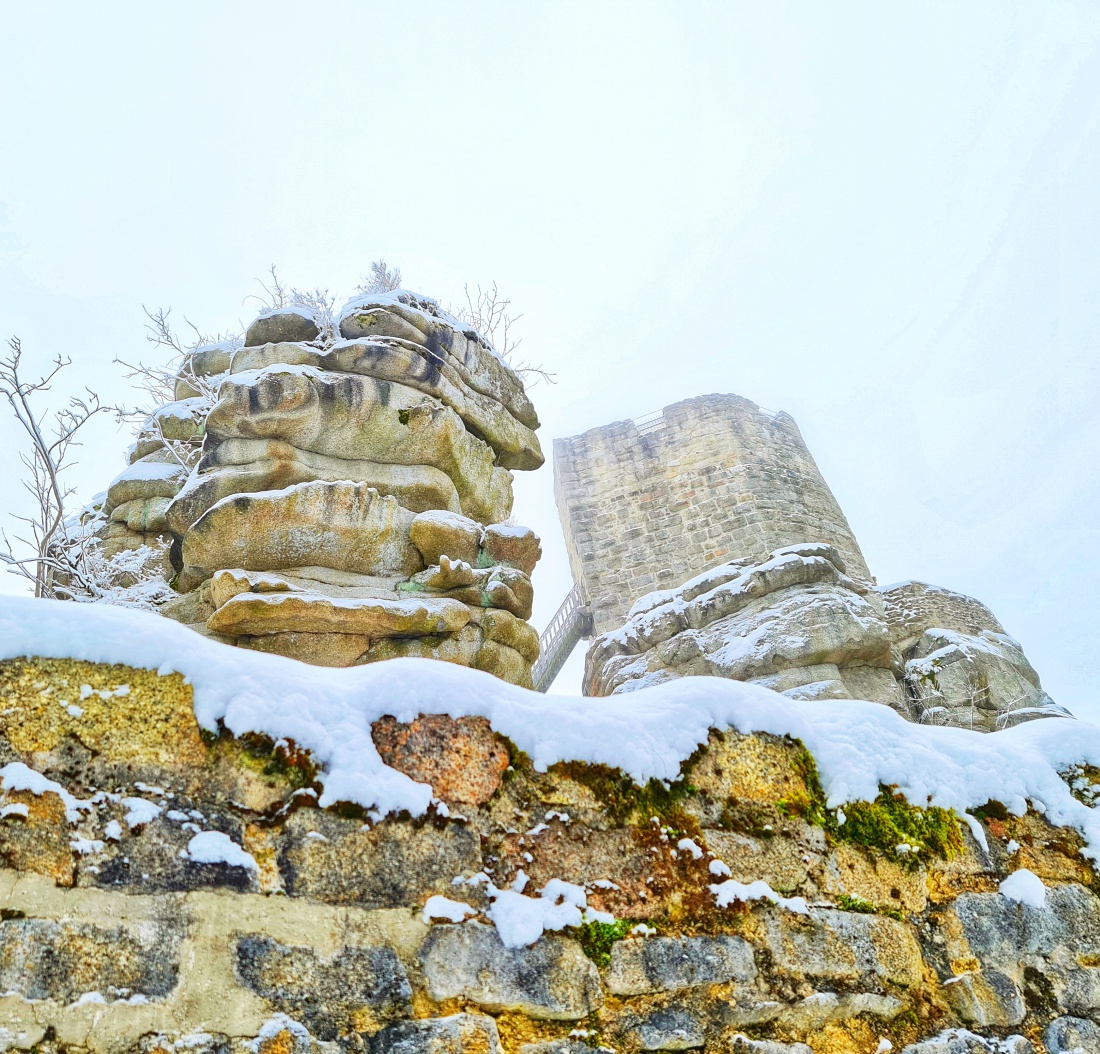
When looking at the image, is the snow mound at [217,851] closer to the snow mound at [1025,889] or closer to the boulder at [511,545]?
the snow mound at [1025,889]

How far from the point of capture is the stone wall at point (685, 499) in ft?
43.5

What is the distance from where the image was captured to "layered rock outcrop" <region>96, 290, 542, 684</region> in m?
3.31

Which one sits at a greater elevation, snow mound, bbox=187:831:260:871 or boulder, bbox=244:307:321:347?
boulder, bbox=244:307:321:347

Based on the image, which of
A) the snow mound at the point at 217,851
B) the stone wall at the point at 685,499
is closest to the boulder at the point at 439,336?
the snow mound at the point at 217,851

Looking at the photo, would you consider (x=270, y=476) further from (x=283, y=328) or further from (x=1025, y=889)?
(x=1025, y=889)

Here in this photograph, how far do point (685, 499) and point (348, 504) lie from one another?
36.2ft

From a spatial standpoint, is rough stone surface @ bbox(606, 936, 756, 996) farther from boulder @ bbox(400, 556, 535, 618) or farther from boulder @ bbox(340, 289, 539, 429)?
boulder @ bbox(340, 289, 539, 429)

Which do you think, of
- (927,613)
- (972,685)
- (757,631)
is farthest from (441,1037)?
(927,613)

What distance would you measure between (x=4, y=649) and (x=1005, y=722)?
28.8ft

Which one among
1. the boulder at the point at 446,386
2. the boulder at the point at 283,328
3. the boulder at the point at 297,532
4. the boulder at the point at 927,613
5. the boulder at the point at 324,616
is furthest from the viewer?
the boulder at the point at 927,613

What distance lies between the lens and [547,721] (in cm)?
195

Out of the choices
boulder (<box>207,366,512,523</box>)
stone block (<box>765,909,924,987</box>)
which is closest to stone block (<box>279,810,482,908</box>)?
stone block (<box>765,909,924,987</box>)

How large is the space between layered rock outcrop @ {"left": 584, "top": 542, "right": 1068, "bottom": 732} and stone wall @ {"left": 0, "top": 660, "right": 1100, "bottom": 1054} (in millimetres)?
4108

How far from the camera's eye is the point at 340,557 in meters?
3.54
